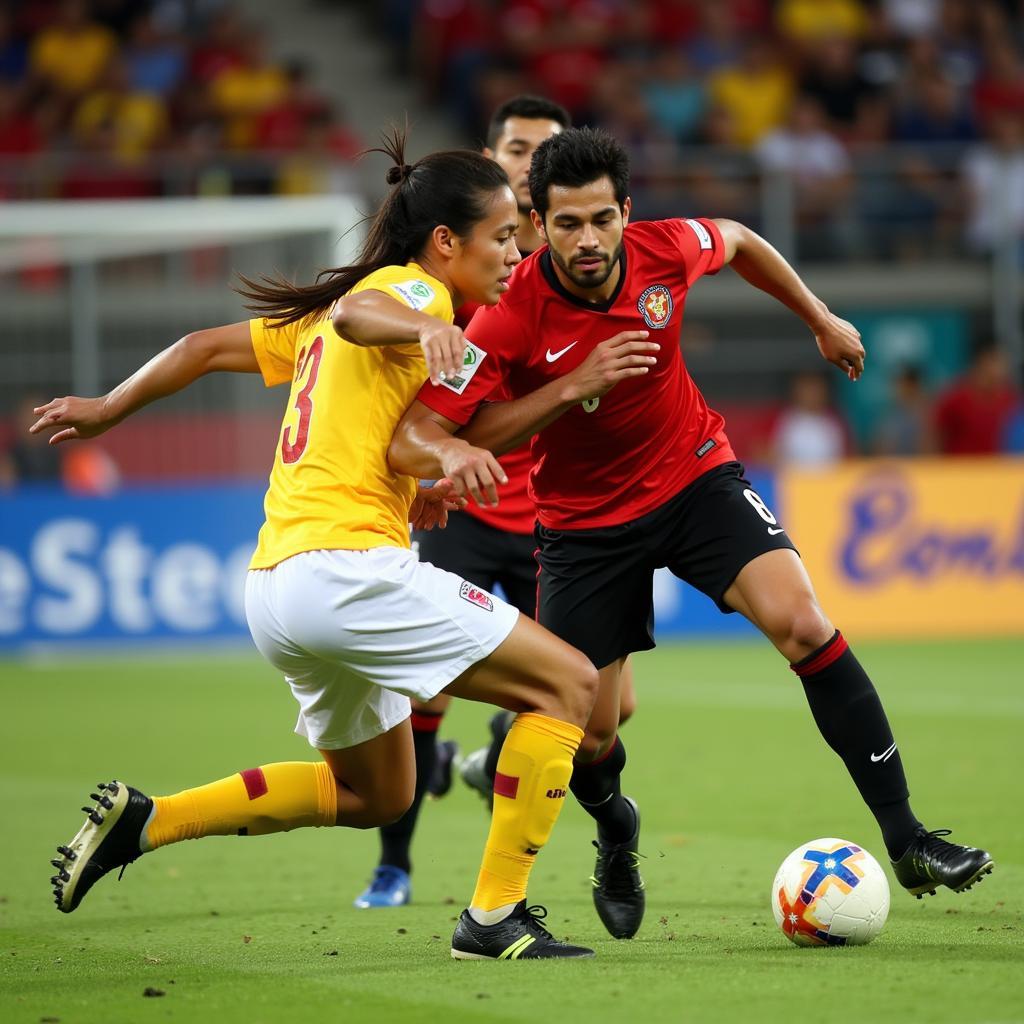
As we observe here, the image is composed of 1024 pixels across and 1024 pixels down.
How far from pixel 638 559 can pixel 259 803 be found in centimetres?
134

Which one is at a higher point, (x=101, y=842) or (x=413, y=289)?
(x=413, y=289)

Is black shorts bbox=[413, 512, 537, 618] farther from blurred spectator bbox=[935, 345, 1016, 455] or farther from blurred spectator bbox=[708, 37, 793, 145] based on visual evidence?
blurred spectator bbox=[708, 37, 793, 145]

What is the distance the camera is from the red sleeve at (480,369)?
504 centimetres

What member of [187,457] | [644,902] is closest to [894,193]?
[187,457]

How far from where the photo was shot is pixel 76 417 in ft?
17.7

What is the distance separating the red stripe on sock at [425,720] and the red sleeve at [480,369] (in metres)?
1.84

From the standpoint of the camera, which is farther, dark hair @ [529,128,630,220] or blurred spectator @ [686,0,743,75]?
blurred spectator @ [686,0,743,75]

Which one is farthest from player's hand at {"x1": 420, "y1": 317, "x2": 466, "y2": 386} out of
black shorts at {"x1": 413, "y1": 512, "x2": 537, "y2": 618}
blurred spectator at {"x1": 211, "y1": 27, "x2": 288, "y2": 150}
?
blurred spectator at {"x1": 211, "y1": 27, "x2": 288, "y2": 150}

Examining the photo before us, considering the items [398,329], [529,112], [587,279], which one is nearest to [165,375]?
[398,329]

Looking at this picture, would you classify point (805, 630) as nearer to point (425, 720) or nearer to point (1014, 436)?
point (425, 720)

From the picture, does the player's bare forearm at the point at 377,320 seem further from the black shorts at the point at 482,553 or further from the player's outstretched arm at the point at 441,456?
the black shorts at the point at 482,553

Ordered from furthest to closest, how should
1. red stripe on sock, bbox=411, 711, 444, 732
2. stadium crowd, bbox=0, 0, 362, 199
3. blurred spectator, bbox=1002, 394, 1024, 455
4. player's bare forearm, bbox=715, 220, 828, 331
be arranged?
stadium crowd, bbox=0, 0, 362, 199 < blurred spectator, bbox=1002, 394, 1024, 455 < red stripe on sock, bbox=411, 711, 444, 732 < player's bare forearm, bbox=715, 220, 828, 331

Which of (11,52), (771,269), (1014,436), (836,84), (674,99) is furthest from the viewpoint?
(836,84)

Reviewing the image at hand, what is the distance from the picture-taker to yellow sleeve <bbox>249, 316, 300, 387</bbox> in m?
5.31
